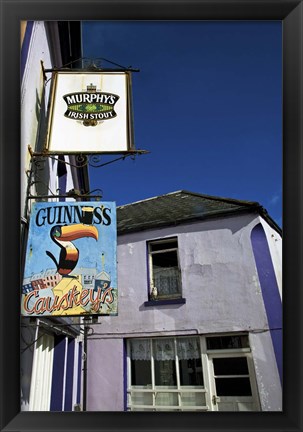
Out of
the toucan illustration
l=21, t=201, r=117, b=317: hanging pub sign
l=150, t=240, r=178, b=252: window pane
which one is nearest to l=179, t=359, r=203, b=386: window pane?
l=150, t=240, r=178, b=252: window pane

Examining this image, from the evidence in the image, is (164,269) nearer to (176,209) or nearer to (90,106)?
(176,209)

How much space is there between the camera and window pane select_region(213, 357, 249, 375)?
17.8ft

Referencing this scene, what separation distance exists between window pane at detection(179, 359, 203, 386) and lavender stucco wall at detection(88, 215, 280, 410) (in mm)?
485

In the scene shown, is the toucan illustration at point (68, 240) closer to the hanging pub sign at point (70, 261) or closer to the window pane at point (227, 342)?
the hanging pub sign at point (70, 261)

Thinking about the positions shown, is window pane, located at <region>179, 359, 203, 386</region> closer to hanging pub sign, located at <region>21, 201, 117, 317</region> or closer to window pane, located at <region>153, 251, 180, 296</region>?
window pane, located at <region>153, 251, 180, 296</region>

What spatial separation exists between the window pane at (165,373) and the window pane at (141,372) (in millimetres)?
164

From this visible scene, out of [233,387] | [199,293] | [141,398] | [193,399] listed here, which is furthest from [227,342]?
[141,398]

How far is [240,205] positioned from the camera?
20.6 ft

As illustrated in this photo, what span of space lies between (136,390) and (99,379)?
0.76m

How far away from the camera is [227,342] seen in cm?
566

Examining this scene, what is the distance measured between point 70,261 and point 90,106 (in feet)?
4.77

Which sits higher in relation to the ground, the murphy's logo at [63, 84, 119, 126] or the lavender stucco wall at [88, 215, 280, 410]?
the murphy's logo at [63, 84, 119, 126]
